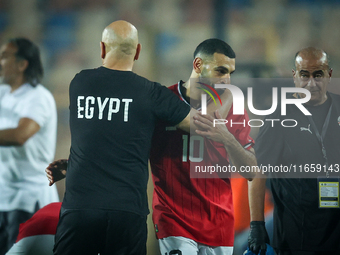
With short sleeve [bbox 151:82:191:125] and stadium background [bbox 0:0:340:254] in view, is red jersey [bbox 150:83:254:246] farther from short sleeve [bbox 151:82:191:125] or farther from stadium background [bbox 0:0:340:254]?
short sleeve [bbox 151:82:191:125]

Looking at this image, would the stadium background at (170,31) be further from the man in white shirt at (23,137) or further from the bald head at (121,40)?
the bald head at (121,40)

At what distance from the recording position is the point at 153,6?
2.88 meters

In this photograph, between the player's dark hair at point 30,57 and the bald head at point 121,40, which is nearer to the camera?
the bald head at point 121,40

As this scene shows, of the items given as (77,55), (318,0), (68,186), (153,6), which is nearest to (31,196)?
(68,186)

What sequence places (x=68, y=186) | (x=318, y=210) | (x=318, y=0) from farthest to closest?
(x=318, y=0) < (x=318, y=210) < (x=68, y=186)

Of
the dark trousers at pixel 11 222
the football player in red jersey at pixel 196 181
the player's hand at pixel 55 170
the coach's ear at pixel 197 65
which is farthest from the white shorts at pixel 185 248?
the coach's ear at pixel 197 65

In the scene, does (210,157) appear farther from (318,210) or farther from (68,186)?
(68,186)

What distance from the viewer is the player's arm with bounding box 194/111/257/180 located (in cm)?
255

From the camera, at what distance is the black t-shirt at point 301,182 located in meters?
2.61

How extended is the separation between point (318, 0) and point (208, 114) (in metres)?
1.19

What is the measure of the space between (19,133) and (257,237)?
1.86 meters

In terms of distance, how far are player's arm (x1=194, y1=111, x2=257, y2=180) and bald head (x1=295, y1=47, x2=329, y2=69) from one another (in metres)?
0.72

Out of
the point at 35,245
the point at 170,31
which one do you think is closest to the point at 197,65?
the point at 170,31

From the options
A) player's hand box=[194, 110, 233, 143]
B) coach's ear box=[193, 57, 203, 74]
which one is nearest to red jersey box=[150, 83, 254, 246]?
player's hand box=[194, 110, 233, 143]
